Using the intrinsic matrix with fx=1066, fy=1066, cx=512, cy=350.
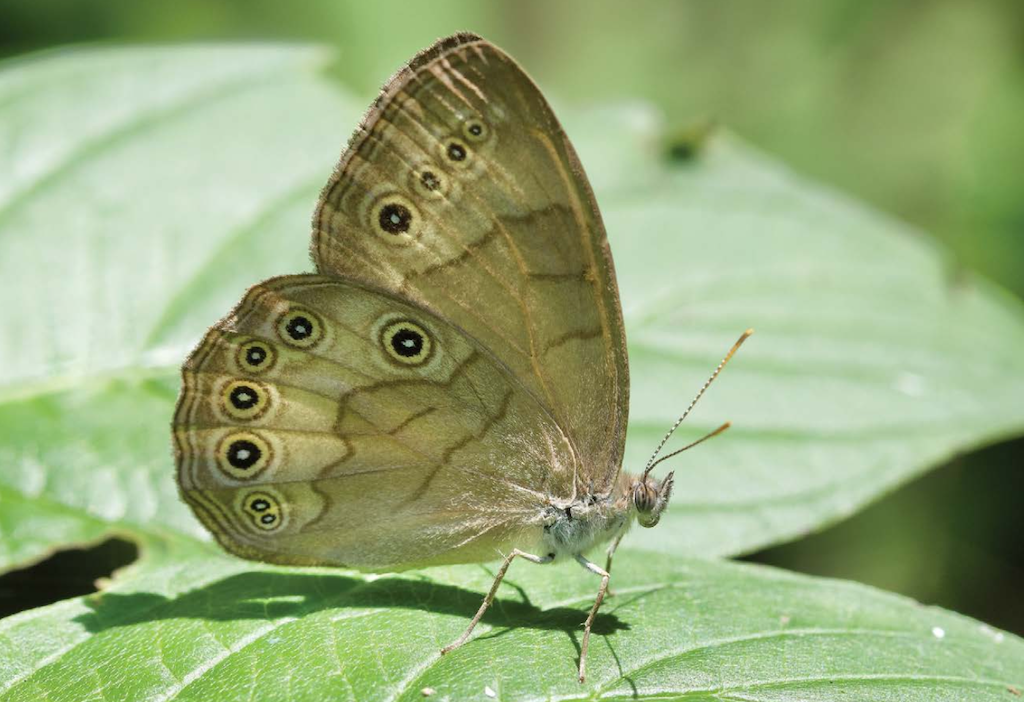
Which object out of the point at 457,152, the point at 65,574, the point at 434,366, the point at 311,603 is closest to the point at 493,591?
the point at 311,603

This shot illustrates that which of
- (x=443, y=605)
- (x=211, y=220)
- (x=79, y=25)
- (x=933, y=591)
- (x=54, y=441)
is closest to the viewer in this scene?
(x=443, y=605)

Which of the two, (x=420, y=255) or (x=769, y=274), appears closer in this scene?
(x=420, y=255)

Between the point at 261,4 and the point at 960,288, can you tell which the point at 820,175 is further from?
the point at 261,4

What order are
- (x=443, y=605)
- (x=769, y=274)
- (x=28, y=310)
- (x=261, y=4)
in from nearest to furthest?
(x=443, y=605), (x=28, y=310), (x=769, y=274), (x=261, y=4)

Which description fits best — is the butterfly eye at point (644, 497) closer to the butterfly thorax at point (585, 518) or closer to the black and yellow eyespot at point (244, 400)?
the butterfly thorax at point (585, 518)

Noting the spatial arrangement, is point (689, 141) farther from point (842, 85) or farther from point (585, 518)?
point (842, 85)

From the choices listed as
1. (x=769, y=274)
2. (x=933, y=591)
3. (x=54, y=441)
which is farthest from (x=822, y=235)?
(x=54, y=441)
